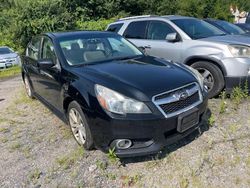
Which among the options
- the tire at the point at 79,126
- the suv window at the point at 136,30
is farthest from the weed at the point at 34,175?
the suv window at the point at 136,30

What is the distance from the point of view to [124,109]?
10.8ft

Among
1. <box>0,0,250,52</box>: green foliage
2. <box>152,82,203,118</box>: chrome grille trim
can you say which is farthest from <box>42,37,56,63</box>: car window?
<box>0,0,250,52</box>: green foliage

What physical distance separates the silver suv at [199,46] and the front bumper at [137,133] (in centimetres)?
224

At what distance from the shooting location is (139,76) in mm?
3725

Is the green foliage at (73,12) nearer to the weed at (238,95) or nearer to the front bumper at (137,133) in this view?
the weed at (238,95)

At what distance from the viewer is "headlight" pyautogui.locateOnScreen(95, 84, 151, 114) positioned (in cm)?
327

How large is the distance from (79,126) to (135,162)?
2.99 feet

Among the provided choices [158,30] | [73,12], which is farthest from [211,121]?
[73,12]

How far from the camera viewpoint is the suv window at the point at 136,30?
7.01m

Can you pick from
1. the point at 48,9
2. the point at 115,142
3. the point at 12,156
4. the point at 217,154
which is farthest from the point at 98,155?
the point at 48,9

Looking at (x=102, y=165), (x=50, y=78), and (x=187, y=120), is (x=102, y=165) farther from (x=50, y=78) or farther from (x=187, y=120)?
(x=50, y=78)

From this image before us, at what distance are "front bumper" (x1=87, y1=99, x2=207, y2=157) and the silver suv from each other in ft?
7.35

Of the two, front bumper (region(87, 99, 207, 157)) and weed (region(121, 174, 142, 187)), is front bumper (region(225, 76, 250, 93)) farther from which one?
weed (region(121, 174, 142, 187))

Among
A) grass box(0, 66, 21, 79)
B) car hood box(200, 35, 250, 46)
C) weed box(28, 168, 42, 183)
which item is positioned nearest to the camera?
weed box(28, 168, 42, 183)
